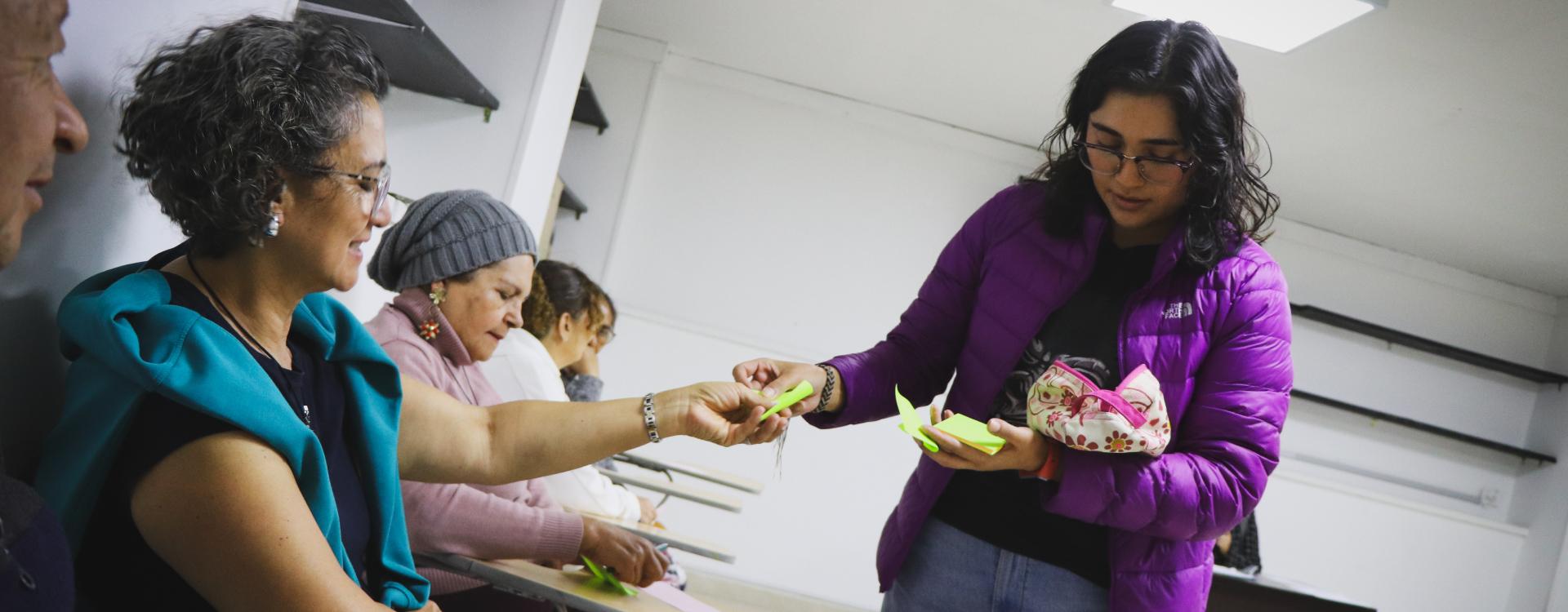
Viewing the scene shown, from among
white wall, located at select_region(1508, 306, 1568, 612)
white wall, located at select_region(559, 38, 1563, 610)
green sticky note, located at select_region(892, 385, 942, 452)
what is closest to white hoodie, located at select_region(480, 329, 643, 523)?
green sticky note, located at select_region(892, 385, 942, 452)

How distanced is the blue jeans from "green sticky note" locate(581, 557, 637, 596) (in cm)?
42

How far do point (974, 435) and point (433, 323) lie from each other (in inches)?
45.6

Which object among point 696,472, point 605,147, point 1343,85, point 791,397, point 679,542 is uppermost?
point 1343,85

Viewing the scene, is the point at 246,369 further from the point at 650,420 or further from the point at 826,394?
the point at 826,394

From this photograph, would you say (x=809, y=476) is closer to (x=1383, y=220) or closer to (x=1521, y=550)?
(x=1383, y=220)

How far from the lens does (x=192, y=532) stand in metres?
0.90

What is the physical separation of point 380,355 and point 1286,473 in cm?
614

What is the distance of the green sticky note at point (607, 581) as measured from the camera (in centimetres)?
160

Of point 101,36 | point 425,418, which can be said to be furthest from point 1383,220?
point 101,36

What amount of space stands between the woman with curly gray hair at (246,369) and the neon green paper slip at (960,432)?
621 millimetres

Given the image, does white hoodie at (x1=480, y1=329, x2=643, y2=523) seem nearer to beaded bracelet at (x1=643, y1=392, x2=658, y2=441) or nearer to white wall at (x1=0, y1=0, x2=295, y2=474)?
beaded bracelet at (x1=643, y1=392, x2=658, y2=441)

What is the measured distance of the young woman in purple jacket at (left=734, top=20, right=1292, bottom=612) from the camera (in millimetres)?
1289

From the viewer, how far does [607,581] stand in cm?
164

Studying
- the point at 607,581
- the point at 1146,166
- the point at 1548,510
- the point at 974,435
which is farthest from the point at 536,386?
the point at 1548,510
